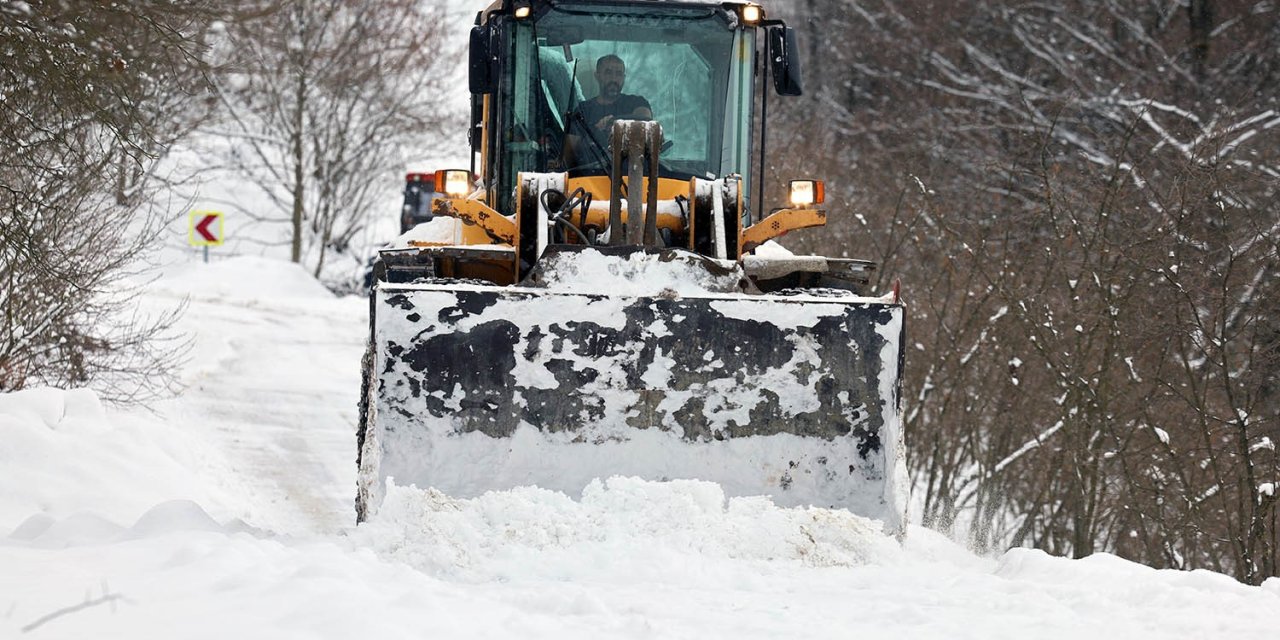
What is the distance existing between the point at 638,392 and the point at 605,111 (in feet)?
6.49

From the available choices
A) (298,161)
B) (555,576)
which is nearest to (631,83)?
(555,576)

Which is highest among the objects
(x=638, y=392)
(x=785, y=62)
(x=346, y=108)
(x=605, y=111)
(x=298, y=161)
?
(x=346, y=108)

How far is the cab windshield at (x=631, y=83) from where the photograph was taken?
24.9 feet

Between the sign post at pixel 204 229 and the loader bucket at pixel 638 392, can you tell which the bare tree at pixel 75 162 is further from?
the sign post at pixel 204 229

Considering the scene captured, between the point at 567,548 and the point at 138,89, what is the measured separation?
3326 millimetres

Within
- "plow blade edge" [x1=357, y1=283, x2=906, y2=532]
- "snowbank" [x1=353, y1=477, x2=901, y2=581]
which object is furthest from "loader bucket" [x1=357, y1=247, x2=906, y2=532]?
"snowbank" [x1=353, y1=477, x2=901, y2=581]

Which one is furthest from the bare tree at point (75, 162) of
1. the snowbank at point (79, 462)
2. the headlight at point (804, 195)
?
the headlight at point (804, 195)

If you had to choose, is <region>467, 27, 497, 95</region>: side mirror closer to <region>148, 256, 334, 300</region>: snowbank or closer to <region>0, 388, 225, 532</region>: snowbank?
<region>0, 388, 225, 532</region>: snowbank

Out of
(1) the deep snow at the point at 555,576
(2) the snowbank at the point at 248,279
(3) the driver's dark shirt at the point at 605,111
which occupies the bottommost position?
(1) the deep snow at the point at 555,576

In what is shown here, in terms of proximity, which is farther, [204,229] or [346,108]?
[346,108]

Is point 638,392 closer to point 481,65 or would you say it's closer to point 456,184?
point 456,184

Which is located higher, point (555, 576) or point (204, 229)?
point (204, 229)

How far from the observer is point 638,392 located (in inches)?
244

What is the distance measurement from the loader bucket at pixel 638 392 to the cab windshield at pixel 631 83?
1580 millimetres
